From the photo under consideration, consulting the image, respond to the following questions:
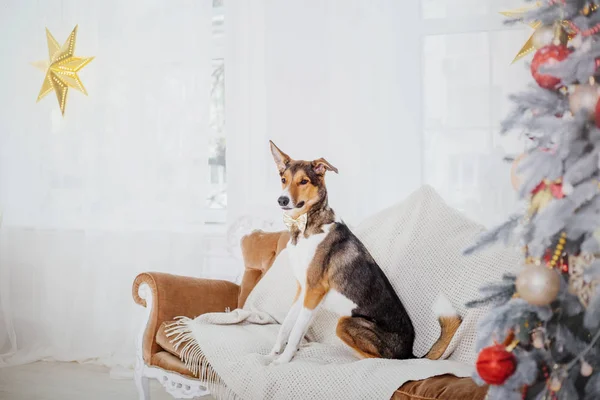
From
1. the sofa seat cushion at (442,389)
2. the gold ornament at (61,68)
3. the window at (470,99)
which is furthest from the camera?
the gold ornament at (61,68)

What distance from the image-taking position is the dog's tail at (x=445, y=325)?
90.1 inches

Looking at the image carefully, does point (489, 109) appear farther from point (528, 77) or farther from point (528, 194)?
point (528, 194)

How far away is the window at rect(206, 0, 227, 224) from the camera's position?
13.4 ft

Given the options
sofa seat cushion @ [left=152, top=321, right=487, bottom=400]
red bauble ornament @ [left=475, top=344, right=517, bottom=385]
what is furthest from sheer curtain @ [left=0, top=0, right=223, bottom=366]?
red bauble ornament @ [left=475, top=344, right=517, bottom=385]

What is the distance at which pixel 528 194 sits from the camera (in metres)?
1.54

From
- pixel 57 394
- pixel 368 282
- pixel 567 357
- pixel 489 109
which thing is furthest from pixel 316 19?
pixel 567 357

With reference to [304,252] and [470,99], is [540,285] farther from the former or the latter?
[470,99]

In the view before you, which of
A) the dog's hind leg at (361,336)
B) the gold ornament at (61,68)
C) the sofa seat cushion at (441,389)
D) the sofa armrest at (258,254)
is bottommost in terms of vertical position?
the sofa seat cushion at (441,389)

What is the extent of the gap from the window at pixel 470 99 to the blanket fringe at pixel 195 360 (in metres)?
1.49

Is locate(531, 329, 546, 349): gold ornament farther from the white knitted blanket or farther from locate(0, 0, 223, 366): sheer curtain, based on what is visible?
locate(0, 0, 223, 366): sheer curtain

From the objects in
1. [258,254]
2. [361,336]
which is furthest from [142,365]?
[361,336]

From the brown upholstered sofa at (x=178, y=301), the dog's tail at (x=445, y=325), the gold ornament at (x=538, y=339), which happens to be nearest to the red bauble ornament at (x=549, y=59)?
the gold ornament at (x=538, y=339)

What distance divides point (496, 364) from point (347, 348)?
3.32 feet

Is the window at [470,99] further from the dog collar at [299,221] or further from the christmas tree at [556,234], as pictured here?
the christmas tree at [556,234]
